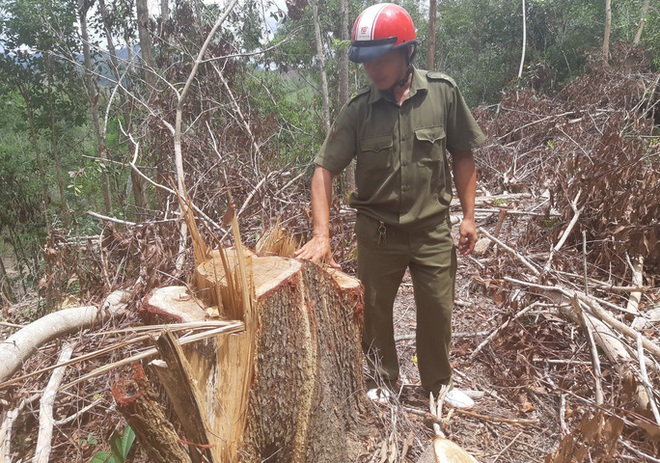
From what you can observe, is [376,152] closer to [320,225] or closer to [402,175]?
[402,175]

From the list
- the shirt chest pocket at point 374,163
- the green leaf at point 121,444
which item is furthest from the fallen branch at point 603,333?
the green leaf at point 121,444

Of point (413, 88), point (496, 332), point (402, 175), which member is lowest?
point (496, 332)

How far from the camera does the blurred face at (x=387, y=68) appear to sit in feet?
7.02

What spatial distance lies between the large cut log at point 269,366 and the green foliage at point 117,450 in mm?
454

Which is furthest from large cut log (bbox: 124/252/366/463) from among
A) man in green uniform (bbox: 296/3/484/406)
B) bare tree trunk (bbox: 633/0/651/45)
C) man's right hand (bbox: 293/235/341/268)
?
bare tree trunk (bbox: 633/0/651/45)

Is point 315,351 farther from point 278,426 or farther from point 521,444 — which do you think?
point 521,444

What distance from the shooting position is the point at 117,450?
188 centimetres

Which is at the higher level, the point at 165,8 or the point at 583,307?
the point at 165,8

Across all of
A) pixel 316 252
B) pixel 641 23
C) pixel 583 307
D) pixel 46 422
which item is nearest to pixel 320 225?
pixel 316 252

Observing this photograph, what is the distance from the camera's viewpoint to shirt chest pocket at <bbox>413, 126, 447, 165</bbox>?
2238 mm

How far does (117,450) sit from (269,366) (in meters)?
0.81

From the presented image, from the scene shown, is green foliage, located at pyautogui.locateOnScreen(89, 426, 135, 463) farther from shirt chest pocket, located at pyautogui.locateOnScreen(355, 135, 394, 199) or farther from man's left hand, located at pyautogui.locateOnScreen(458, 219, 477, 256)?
man's left hand, located at pyautogui.locateOnScreen(458, 219, 477, 256)

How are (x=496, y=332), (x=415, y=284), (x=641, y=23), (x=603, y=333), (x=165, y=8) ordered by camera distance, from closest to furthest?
(x=415, y=284) < (x=603, y=333) < (x=496, y=332) < (x=165, y=8) < (x=641, y=23)

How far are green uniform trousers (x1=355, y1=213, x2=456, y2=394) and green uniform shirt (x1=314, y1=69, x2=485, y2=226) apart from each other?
0.32 feet
